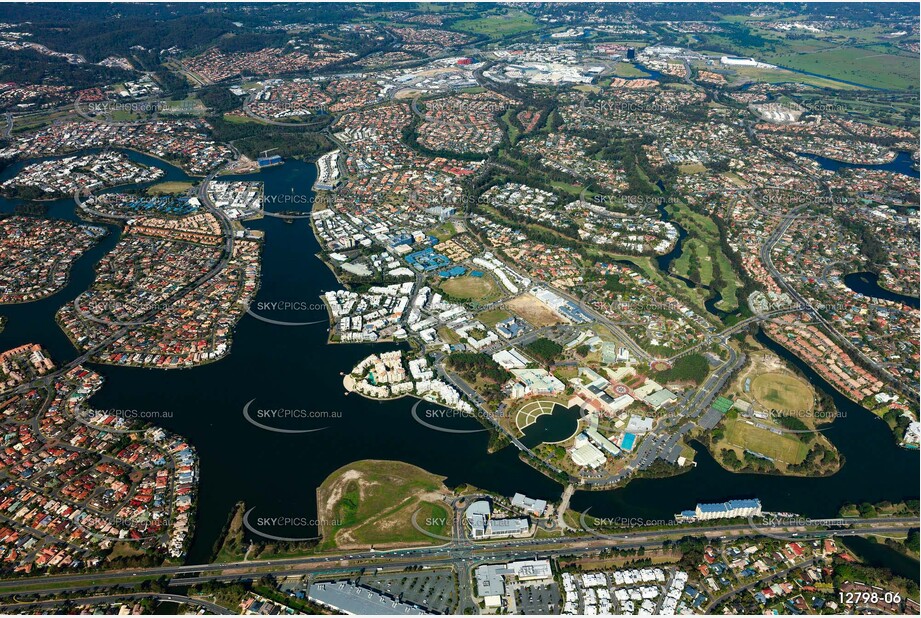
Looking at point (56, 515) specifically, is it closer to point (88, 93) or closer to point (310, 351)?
point (310, 351)

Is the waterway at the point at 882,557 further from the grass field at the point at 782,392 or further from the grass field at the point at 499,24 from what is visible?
the grass field at the point at 499,24

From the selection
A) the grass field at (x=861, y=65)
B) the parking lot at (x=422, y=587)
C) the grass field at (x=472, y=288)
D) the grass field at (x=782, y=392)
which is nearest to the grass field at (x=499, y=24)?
the grass field at (x=861, y=65)

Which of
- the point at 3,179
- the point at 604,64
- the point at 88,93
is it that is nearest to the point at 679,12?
the point at 604,64

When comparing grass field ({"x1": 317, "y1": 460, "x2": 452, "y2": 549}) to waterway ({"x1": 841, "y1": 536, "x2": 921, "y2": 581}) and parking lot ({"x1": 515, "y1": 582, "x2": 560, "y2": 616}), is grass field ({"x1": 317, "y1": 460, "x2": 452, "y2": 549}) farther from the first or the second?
waterway ({"x1": 841, "y1": 536, "x2": 921, "y2": 581})

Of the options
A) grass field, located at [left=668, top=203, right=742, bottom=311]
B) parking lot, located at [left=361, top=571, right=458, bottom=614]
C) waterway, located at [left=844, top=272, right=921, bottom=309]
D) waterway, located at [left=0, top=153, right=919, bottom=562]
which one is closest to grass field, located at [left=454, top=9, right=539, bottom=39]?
grass field, located at [left=668, top=203, right=742, bottom=311]

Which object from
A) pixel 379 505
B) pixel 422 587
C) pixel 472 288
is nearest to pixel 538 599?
pixel 422 587

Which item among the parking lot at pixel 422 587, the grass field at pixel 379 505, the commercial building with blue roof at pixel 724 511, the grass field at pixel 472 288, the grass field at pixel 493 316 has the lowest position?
the commercial building with blue roof at pixel 724 511

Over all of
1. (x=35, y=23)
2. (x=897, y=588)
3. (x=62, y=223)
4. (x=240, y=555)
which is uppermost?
(x=35, y=23)
